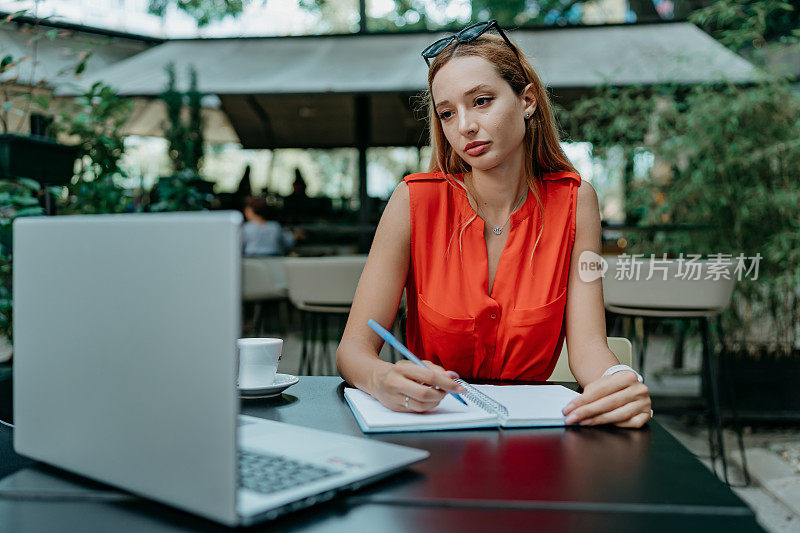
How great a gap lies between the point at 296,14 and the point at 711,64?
3.53m

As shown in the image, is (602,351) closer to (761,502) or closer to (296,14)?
(761,502)

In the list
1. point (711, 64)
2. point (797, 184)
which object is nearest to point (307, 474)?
point (797, 184)

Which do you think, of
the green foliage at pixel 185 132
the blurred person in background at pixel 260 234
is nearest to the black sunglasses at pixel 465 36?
the blurred person in background at pixel 260 234

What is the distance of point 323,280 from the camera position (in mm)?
3018

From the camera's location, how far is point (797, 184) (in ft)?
11.9

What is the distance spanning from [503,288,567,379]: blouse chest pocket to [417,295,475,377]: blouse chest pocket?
0.28 ft

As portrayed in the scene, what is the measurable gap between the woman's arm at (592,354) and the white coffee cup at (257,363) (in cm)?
45

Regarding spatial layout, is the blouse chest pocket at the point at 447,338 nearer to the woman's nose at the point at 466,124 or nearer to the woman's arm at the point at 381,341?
the woman's arm at the point at 381,341

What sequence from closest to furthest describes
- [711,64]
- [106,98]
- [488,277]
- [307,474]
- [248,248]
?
[307,474] → [488,277] → [106,98] → [711,64] → [248,248]

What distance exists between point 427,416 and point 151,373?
44 cm

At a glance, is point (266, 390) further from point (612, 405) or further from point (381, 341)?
point (612, 405)

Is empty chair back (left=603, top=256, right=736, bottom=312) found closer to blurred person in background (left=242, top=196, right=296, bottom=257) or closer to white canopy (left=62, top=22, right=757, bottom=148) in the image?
white canopy (left=62, top=22, right=757, bottom=148)

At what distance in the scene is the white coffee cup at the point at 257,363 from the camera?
3.49ft

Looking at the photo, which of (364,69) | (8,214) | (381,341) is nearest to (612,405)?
(381,341)
